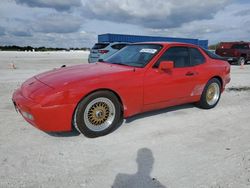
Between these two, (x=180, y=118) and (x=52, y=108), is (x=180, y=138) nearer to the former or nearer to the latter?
(x=180, y=118)

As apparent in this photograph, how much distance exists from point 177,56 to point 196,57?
0.62 metres

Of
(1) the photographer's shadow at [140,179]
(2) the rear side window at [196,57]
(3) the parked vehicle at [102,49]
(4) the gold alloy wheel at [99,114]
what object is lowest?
(1) the photographer's shadow at [140,179]

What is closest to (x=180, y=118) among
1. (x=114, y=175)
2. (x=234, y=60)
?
(x=114, y=175)

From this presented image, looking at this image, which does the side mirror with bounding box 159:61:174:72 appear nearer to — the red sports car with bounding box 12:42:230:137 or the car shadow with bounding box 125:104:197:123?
the red sports car with bounding box 12:42:230:137

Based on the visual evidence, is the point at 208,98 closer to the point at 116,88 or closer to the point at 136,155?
the point at 116,88

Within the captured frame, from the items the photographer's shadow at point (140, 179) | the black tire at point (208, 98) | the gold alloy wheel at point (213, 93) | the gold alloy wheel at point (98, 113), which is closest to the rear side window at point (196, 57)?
the black tire at point (208, 98)

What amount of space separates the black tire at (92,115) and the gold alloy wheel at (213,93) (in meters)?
2.54

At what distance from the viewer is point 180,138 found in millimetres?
3977

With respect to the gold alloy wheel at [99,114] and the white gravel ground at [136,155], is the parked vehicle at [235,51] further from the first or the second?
the gold alloy wheel at [99,114]

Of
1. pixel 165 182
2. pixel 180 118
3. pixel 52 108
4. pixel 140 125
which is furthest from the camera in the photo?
pixel 180 118

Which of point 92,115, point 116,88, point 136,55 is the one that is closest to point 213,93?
point 136,55

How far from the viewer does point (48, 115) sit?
3.46 metres

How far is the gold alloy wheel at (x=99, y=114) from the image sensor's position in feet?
12.6

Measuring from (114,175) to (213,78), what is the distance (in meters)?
3.77
